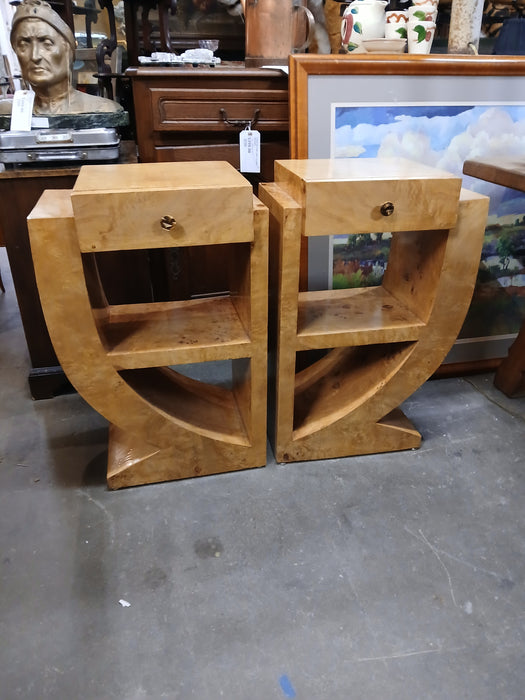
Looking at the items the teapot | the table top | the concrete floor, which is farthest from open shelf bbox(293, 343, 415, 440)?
the teapot

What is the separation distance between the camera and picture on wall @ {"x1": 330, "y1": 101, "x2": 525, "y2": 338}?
1.69 metres

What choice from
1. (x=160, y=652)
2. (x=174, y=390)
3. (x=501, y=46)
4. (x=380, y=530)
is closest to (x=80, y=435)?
(x=174, y=390)

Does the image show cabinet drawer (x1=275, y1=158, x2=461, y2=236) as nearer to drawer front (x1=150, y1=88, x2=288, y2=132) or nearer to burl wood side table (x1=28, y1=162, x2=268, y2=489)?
burl wood side table (x1=28, y1=162, x2=268, y2=489)

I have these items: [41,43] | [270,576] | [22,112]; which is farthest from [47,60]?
[270,576]

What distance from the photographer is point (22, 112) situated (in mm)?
1573

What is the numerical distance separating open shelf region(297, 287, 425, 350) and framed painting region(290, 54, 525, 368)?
260 mm

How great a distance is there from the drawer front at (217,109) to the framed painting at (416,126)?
0.46ft

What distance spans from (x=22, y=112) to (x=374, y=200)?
1.11 metres

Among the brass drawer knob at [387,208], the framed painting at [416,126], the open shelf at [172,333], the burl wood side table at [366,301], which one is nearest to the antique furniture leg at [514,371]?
the framed painting at [416,126]

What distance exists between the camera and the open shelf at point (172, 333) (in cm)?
128

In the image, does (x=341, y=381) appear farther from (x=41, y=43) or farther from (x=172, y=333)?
(x=41, y=43)

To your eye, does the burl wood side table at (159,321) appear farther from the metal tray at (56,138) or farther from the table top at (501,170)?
the table top at (501,170)

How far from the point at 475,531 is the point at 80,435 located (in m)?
1.17

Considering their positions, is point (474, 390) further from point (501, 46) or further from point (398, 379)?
point (501, 46)
